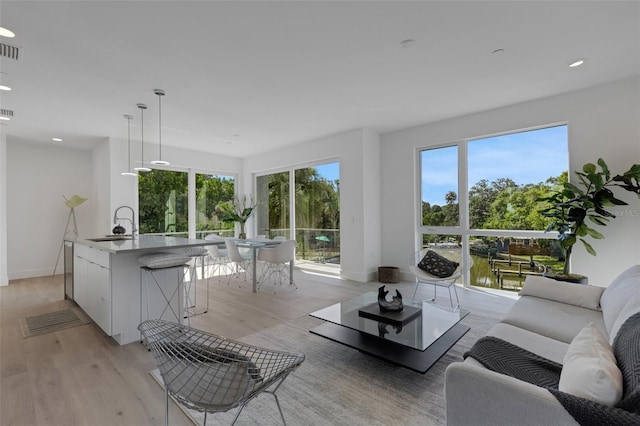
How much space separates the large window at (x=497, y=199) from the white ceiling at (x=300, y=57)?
67 cm

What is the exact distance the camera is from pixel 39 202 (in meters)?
5.91

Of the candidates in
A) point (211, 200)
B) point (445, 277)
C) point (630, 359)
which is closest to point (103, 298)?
point (630, 359)

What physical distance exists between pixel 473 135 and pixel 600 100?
4.77 feet

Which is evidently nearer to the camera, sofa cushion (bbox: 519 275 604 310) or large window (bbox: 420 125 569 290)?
sofa cushion (bbox: 519 275 604 310)

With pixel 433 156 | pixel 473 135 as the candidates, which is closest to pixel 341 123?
pixel 433 156

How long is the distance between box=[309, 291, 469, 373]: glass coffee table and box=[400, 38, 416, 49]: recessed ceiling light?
2416 millimetres

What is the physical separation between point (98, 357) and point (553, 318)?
12.0 feet

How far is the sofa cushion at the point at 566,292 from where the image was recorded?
2.31 metres

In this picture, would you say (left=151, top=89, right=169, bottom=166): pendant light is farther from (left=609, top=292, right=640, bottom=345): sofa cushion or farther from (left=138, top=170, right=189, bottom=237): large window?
(left=609, top=292, right=640, bottom=345): sofa cushion

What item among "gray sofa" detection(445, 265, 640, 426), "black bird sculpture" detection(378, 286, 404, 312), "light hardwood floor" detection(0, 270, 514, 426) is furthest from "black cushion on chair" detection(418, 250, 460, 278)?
"gray sofa" detection(445, 265, 640, 426)

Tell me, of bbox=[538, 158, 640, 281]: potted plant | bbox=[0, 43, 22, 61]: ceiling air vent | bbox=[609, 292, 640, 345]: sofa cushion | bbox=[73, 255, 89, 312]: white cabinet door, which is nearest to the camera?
bbox=[609, 292, 640, 345]: sofa cushion

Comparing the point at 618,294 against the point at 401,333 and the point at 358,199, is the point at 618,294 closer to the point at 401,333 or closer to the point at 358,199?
the point at 401,333

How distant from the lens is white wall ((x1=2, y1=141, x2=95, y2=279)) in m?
5.66

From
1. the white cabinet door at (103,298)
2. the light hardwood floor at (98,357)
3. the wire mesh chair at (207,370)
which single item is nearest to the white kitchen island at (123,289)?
the white cabinet door at (103,298)
